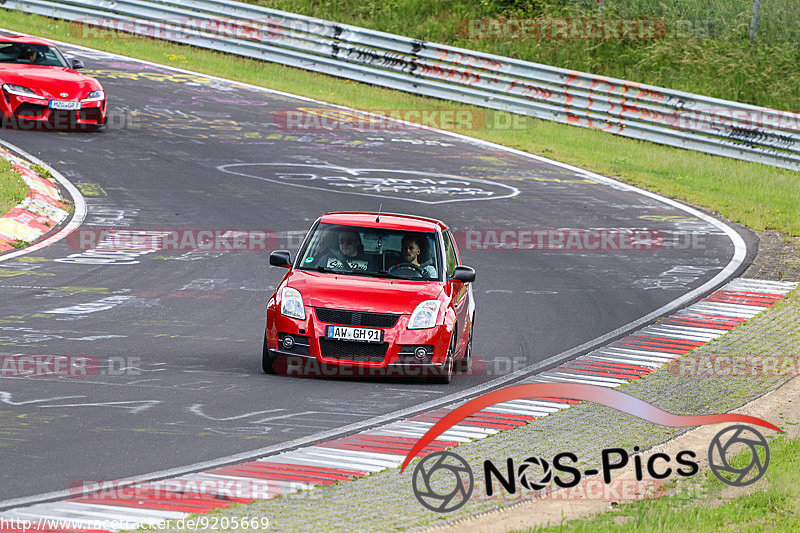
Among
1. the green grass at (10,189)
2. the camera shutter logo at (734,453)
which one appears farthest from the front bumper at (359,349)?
the green grass at (10,189)

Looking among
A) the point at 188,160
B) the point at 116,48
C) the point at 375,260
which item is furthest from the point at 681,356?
the point at 116,48

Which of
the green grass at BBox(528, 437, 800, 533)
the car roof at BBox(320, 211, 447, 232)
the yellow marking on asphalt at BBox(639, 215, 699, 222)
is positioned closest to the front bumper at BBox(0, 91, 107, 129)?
the yellow marking on asphalt at BBox(639, 215, 699, 222)

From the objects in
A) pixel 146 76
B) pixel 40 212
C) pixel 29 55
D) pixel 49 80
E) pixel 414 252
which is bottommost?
pixel 40 212

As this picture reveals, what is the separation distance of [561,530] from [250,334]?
20.2ft

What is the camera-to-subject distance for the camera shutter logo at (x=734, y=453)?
26.9 feet

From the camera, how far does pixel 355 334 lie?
1069 cm

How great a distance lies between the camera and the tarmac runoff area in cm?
702

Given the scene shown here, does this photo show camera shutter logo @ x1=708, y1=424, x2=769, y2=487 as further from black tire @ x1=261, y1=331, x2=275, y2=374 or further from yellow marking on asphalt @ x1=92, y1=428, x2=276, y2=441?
black tire @ x1=261, y1=331, x2=275, y2=374

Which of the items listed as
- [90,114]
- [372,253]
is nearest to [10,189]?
[90,114]

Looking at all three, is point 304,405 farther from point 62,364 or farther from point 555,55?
point 555,55

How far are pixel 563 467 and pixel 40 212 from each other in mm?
11523

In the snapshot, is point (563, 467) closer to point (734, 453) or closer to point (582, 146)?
point (734, 453)

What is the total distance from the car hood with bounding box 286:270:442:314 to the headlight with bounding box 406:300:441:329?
0.19 ft

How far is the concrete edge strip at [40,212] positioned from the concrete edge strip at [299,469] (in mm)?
7968
